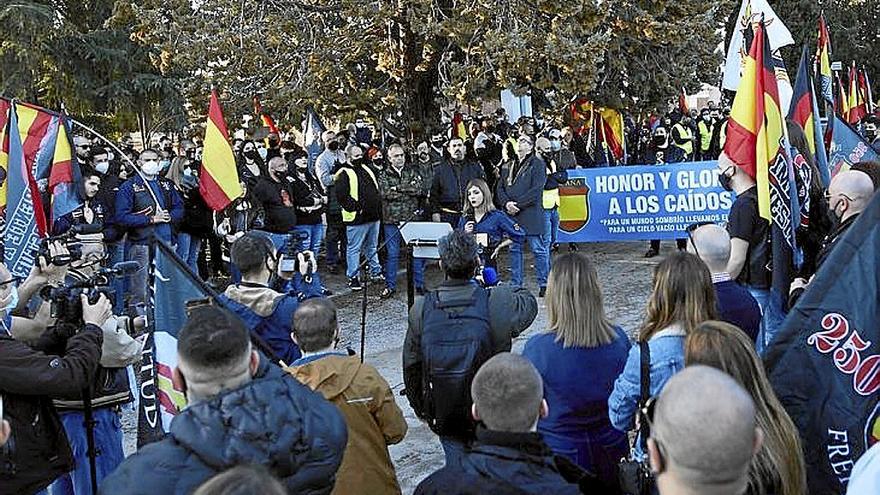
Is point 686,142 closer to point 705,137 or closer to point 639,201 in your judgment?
point 705,137

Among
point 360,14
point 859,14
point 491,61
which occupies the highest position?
point 859,14

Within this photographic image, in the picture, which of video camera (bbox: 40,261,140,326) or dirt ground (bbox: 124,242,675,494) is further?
dirt ground (bbox: 124,242,675,494)

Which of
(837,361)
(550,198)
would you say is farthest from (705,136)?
(837,361)

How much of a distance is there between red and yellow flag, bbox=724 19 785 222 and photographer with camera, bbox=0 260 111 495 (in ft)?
14.5

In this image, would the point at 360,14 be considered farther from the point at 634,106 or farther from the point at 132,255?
the point at 634,106

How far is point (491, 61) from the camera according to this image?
13922 millimetres

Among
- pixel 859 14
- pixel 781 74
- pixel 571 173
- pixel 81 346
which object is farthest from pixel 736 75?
pixel 859 14

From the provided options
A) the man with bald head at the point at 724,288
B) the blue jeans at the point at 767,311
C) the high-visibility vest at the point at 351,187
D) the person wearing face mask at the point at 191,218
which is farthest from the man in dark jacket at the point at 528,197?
the man with bald head at the point at 724,288

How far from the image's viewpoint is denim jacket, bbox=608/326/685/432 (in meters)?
3.89

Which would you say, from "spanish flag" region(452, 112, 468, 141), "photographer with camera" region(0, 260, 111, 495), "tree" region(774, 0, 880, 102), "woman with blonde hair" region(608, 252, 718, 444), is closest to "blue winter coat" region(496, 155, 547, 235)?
"spanish flag" region(452, 112, 468, 141)

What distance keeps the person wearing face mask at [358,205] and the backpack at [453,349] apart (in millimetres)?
7021

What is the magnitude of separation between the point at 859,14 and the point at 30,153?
34.6 metres

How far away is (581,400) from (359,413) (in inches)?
40.3

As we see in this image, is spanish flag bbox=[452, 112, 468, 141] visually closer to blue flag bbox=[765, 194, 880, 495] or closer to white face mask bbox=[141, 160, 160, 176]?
white face mask bbox=[141, 160, 160, 176]
